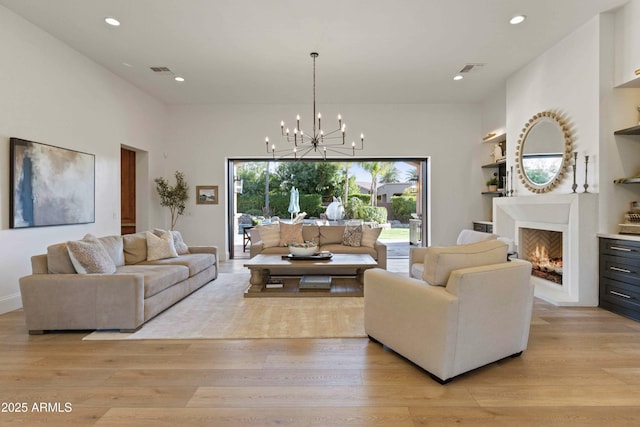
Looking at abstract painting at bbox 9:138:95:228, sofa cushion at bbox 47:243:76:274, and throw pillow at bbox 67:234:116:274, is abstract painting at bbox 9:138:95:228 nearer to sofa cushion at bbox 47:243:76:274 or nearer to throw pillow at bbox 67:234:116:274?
sofa cushion at bbox 47:243:76:274

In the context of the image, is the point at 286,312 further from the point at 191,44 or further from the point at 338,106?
the point at 338,106

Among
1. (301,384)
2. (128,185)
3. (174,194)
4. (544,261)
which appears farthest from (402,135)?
(301,384)

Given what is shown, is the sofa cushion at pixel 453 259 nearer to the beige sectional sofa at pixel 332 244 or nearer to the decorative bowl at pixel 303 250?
the decorative bowl at pixel 303 250

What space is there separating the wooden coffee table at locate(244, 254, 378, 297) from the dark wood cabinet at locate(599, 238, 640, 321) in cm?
260

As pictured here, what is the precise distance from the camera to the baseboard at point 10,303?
4.07 m

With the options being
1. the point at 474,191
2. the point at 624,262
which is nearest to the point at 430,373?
the point at 624,262

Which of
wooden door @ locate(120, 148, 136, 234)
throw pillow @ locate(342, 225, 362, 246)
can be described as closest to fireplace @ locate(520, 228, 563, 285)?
throw pillow @ locate(342, 225, 362, 246)

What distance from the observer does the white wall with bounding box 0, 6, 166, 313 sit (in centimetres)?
411

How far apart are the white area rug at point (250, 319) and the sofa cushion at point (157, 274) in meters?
0.31

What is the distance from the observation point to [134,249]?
15.9 feet

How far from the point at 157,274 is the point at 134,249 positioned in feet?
3.83

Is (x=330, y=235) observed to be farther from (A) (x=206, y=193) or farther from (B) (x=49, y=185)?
(B) (x=49, y=185)

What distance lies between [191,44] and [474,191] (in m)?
6.11

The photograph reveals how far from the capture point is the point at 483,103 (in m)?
7.75
